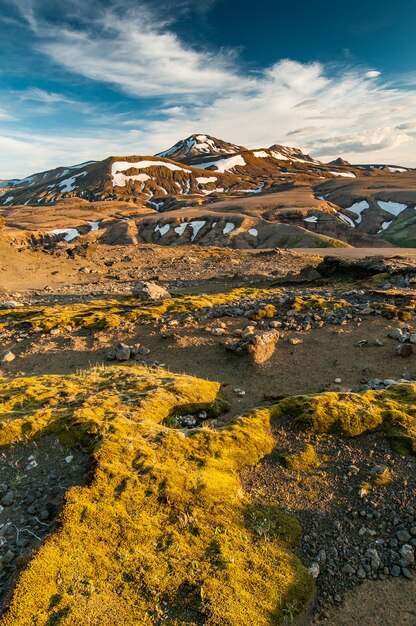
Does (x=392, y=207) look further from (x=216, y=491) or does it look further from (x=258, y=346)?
(x=216, y=491)

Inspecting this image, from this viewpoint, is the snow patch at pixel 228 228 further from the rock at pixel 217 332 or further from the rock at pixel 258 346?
the rock at pixel 258 346

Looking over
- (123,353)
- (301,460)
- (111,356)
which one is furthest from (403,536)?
(111,356)

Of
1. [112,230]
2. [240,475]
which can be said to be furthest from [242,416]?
[112,230]

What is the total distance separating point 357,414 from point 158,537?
6.41 meters

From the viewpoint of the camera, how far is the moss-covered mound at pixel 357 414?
398 inches

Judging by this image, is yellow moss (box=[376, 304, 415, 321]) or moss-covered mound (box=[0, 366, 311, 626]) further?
yellow moss (box=[376, 304, 415, 321])

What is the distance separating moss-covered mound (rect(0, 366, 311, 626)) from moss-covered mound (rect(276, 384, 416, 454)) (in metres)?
1.15

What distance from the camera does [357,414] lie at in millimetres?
10531

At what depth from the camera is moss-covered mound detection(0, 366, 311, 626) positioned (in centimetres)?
567

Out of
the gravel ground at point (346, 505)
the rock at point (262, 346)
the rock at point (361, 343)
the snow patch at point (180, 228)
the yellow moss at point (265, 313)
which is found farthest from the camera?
the snow patch at point (180, 228)

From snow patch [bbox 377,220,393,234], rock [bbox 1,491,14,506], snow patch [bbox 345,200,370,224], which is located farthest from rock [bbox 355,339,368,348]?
snow patch [bbox 345,200,370,224]

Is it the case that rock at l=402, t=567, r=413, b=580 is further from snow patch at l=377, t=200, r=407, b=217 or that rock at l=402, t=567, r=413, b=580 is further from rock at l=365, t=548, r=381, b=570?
snow patch at l=377, t=200, r=407, b=217

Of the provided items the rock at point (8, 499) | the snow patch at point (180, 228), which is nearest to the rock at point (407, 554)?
the rock at point (8, 499)

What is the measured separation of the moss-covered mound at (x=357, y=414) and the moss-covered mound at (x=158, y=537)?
3.79 feet
